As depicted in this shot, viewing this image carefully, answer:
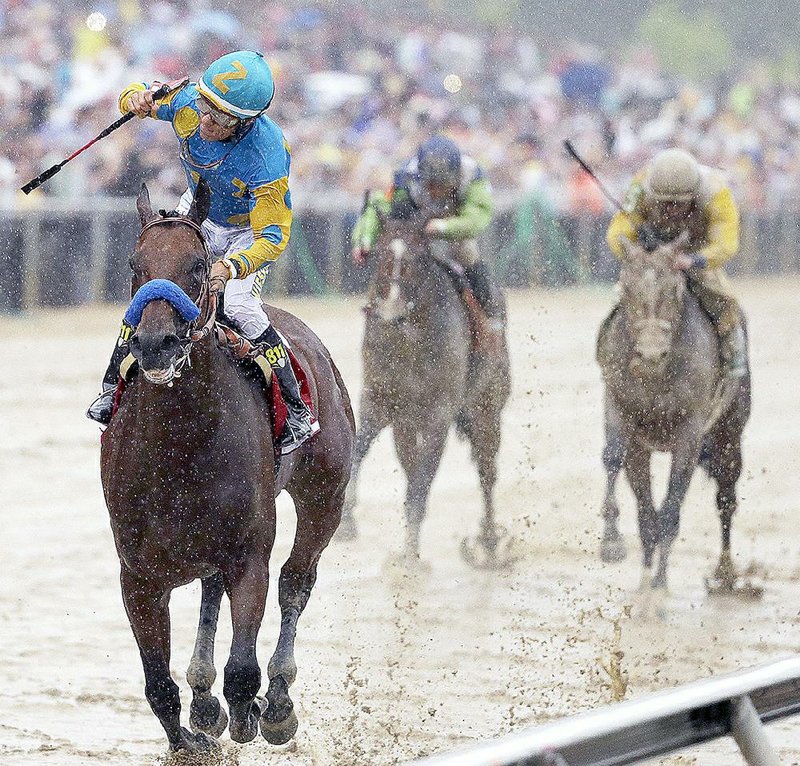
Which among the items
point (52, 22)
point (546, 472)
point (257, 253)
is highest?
point (52, 22)

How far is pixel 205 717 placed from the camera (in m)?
5.09

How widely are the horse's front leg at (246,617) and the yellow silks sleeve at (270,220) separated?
2.92 ft

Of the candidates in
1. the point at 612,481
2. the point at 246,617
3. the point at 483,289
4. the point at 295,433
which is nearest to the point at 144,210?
the point at 295,433

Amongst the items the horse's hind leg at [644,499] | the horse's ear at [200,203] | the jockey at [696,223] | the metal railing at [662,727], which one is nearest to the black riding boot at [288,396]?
the horse's ear at [200,203]

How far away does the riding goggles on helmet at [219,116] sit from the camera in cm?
471

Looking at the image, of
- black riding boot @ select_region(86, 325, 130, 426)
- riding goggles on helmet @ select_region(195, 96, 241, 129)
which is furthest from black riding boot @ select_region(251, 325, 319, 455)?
riding goggles on helmet @ select_region(195, 96, 241, 129)

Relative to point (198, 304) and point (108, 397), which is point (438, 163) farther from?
point (198, 304)

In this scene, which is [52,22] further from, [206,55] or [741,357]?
[741,357]

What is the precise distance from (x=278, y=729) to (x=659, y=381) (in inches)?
133

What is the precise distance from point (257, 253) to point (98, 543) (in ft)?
12.3

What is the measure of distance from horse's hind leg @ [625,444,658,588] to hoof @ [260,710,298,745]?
109 inches

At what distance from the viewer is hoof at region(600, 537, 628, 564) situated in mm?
8477

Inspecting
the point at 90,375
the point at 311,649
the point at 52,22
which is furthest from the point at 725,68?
the point at 311,649

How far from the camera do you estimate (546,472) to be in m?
10.4
